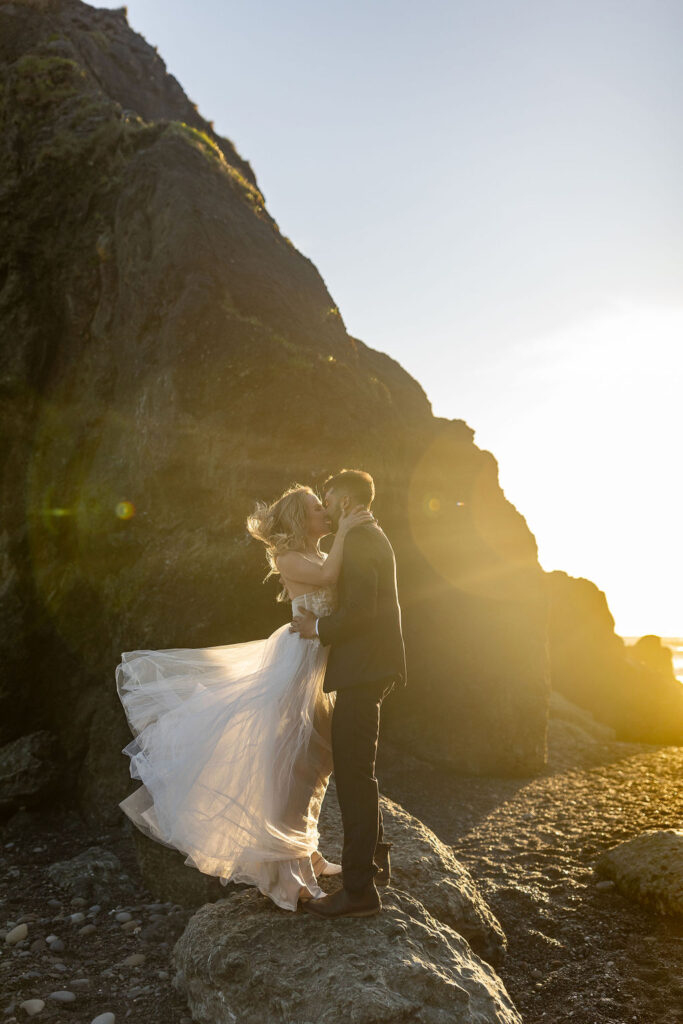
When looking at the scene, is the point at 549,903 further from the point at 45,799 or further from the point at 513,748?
the point at 45,799

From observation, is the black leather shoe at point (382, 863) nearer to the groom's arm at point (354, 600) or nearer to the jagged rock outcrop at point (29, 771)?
the groom's arm at point (354, 600)

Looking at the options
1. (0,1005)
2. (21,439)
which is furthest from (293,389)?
(0,1005)

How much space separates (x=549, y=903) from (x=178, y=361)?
26.1ft

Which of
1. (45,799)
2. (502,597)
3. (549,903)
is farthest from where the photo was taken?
(502,597)

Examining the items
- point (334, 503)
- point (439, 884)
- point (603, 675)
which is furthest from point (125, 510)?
point (603, 675)

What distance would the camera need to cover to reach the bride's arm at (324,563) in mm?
4938

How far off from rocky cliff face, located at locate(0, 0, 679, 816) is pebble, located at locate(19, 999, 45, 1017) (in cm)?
373

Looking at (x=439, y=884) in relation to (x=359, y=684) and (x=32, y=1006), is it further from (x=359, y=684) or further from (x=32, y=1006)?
(x=32, y=1006)

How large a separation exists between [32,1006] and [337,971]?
7.83 feet

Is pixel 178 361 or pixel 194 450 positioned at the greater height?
pixel 178 361

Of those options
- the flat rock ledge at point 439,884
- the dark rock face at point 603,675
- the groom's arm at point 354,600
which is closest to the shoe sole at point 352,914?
the flat rock ledge at point 439,884

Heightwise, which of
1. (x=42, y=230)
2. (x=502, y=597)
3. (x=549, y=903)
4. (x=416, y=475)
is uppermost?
(x=42, y=230)

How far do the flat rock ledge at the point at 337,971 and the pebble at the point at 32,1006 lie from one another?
1.00 m

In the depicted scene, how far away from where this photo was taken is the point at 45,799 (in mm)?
9094
